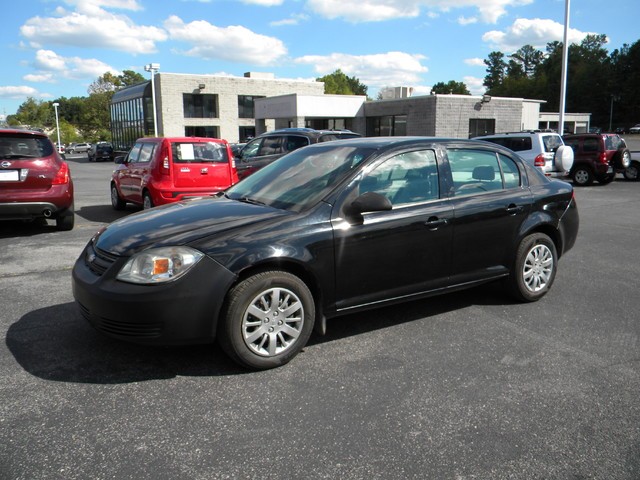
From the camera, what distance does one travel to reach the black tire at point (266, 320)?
3.54 m

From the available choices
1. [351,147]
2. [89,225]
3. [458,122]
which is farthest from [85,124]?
[351,147]

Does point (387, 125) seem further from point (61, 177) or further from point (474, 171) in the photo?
point (474, 171)

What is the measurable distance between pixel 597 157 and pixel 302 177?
16137 millimetres

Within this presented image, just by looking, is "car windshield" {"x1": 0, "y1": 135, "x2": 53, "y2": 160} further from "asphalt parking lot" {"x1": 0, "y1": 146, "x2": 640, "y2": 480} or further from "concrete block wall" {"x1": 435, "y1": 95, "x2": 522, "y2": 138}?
"concrete block wall" {"x1": 435, "y1": 95, "x2": 522, "y2": 138}

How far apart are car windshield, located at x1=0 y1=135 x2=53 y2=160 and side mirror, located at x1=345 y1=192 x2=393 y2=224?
6354mm

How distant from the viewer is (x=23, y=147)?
8219 mm

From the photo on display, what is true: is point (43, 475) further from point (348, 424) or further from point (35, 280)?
point (35, 280)

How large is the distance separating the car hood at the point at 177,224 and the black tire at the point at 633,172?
64.3 ft

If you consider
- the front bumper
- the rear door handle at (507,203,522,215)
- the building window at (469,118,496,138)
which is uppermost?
the building window at (469,118,496,138)

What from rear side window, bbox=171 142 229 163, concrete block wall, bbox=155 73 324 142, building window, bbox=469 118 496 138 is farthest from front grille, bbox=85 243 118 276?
concrete block wall, bbox=155 73 324 142

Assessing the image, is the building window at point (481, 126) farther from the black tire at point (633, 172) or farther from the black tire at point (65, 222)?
the black tire at point (65, 222)

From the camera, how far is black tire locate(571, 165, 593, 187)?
1798cm

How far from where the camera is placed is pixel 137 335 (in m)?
3.47

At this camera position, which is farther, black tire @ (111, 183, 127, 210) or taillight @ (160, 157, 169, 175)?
black tire @ (111, 183, 127, 210)
